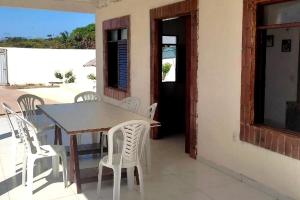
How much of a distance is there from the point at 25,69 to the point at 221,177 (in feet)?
59.9

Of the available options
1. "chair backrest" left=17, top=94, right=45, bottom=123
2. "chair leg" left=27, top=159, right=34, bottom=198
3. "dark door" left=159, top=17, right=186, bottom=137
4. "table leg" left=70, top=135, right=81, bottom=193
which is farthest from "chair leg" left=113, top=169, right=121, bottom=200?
"dark door" left=159, top=17, right=186, bottom=137

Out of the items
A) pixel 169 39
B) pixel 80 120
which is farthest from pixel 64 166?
pixel 169 39

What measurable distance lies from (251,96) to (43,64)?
60.9ft

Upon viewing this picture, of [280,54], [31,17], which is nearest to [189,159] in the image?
[280,54]

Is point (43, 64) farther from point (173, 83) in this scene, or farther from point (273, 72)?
point (273, 72)

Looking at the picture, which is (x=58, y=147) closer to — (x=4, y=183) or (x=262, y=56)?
(x=4, y=183)

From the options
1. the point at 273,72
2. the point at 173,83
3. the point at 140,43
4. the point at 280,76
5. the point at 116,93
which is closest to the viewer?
the point at 273,72

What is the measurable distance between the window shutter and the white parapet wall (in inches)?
450

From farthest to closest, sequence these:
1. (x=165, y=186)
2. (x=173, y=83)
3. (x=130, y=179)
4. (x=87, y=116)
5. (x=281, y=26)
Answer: (x=173, y=83) < (x=87, y=116) < (x=165, y=186) < (x=130, y=179) < (x=281, y=26)

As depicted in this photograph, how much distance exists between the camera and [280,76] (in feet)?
18.0

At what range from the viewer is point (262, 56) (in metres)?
4.31

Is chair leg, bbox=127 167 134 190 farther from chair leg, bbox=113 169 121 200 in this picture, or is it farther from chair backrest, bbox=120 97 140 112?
chair backrest, bbox=120 97 140 112

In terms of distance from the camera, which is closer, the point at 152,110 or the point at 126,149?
the point at 126,149

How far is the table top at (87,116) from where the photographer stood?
385cm
